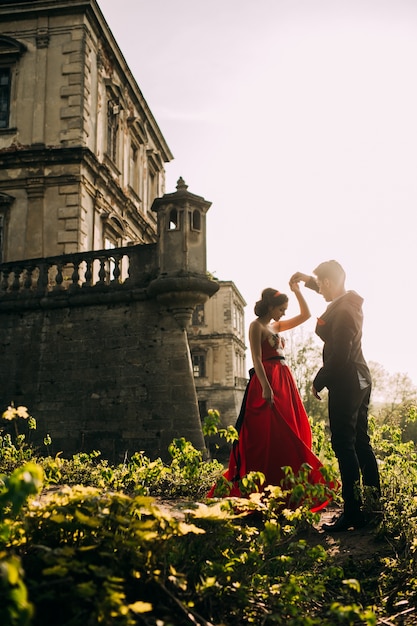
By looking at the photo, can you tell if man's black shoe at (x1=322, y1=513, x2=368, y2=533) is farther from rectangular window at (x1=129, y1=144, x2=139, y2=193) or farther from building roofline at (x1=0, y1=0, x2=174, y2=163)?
rectangular window at (x1=129, y1=144, x2=139, y2=193)

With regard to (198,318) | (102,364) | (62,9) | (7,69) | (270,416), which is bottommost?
(270,416)

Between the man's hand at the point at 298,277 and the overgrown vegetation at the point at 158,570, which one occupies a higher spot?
the man's hand at the point at 298,277

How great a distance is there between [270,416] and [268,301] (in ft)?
3.50

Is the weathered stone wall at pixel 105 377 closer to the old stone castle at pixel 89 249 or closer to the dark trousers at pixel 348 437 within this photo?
the old stone castle at pixel 89 249

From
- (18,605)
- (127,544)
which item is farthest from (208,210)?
(18,605)

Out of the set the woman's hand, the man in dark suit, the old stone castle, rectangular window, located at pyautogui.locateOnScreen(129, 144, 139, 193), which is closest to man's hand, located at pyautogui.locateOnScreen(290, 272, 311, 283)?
the woman's hand

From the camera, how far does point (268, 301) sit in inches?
189

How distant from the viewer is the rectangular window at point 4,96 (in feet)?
50.2

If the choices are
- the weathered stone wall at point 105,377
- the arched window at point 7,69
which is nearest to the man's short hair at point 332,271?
the weathered stone wall at point 105,377

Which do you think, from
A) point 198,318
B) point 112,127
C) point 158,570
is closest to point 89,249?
point 112,127

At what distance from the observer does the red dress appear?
438 centimetres

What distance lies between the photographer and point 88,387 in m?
9.60

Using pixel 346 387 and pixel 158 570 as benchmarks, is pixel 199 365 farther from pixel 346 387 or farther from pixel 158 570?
pixel 158 570

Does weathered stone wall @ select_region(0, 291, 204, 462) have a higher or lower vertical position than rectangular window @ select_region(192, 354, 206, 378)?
lower
